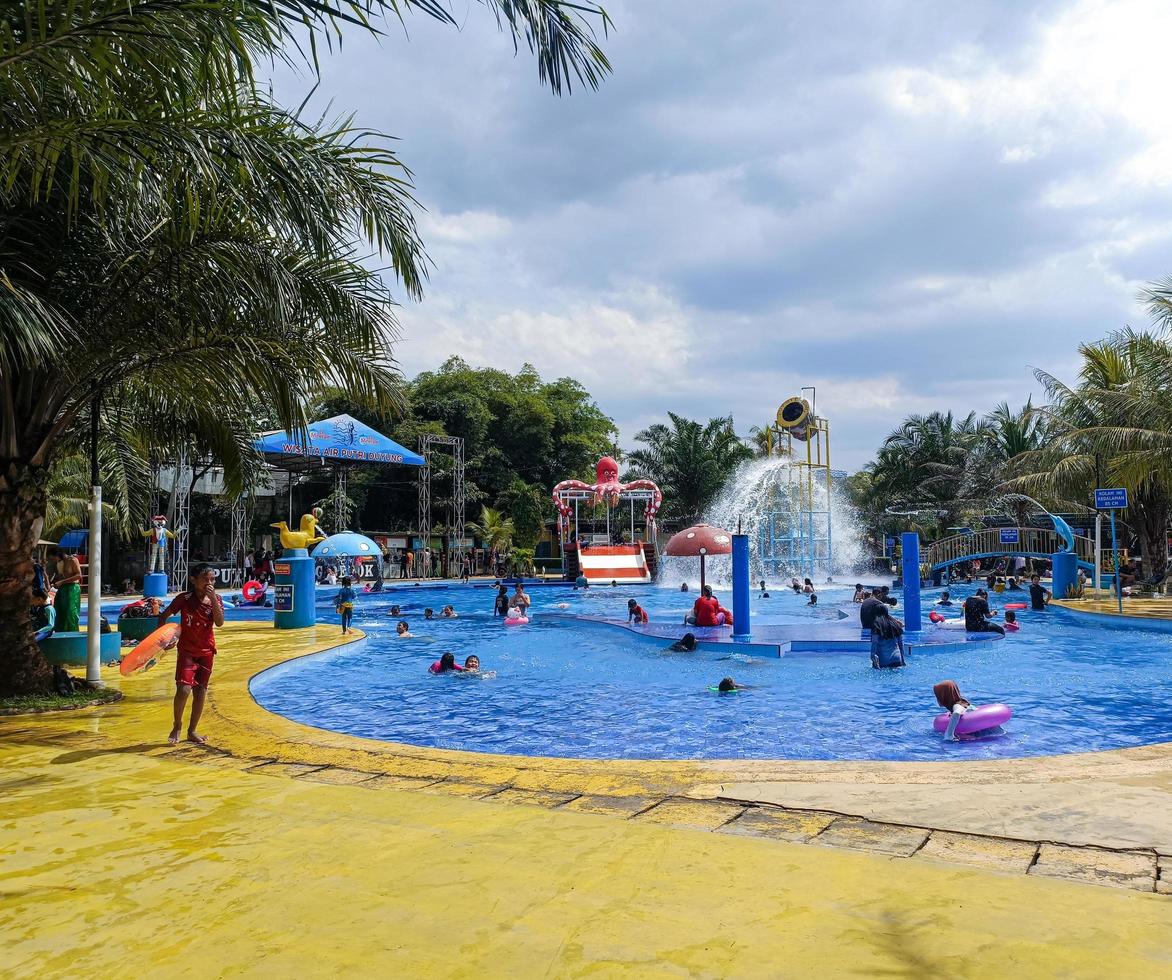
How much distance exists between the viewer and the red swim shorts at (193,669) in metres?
6.61

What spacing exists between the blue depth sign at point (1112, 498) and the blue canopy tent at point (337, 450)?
2177cm

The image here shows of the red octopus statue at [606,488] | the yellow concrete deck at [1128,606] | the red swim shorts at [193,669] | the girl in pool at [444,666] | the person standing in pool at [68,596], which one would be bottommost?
the girl in pool at [444,666]

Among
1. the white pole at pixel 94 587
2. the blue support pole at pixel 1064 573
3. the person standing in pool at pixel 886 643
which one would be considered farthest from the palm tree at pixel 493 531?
the white pole at pixel 94 587

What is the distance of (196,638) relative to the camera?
6801 millimetres

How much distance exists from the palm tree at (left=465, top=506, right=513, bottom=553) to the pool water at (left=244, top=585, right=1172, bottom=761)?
64.8 ft

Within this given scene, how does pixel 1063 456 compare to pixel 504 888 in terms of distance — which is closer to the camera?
pixel 504 888

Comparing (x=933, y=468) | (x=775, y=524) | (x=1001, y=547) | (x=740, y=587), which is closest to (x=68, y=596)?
(x=740, y=587)

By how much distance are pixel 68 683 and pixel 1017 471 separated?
1289 inches

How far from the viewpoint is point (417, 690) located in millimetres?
12016

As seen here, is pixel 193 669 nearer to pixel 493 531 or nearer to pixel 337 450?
pixel 337 450

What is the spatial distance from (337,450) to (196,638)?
22.4 metres

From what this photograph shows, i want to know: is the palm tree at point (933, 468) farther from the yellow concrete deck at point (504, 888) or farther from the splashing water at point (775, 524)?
the yellow concrete deck at point (504, 888)

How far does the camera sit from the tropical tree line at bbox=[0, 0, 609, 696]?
4.90 metres

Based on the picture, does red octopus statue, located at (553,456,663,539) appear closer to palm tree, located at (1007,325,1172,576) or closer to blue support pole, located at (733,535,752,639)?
palm tree, located at (1007,325,1172,576)
